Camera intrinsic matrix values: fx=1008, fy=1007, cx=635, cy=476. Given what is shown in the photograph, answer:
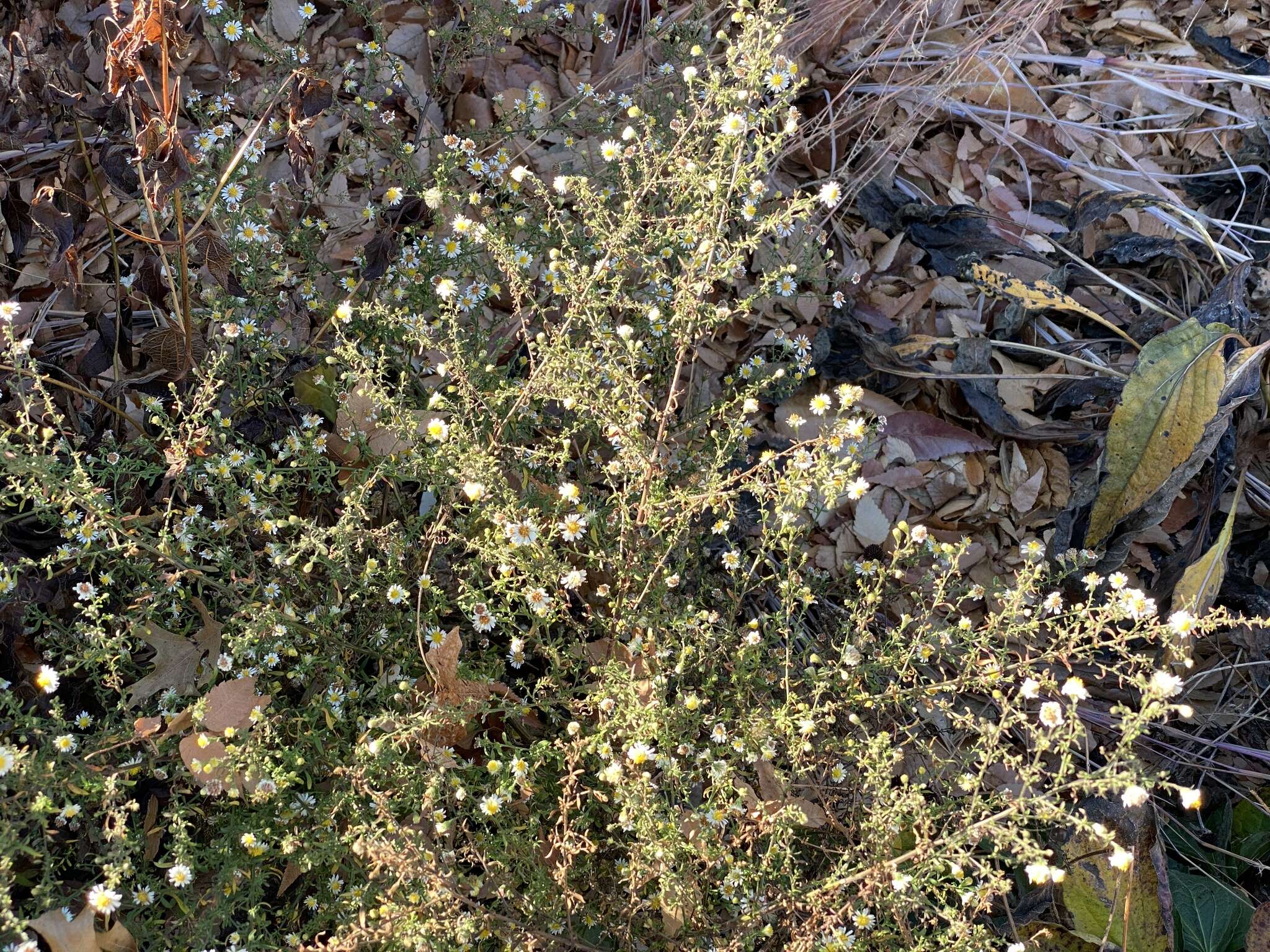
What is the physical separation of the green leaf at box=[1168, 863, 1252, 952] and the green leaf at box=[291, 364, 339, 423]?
2.19 metres

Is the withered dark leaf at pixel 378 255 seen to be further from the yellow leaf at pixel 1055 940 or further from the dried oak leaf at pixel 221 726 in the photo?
the yellow leaf at pixel 1055 940

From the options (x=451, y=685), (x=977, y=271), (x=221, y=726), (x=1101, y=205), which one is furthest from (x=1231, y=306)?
(x=221, y=726)

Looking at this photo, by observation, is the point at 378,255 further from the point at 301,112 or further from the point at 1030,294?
the point at 1030,294

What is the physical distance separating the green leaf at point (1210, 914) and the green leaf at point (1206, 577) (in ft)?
2.03

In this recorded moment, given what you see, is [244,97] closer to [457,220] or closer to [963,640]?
[457,220]

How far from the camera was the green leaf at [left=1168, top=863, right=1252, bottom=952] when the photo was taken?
7.26 ft

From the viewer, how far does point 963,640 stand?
1.84m

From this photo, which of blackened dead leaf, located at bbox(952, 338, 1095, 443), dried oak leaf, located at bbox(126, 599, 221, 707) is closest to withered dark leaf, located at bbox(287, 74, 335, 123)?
dried oak leaf, located at bbox(126, 599, 221, 707)

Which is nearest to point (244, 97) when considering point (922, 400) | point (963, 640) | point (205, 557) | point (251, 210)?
point (251, 210)

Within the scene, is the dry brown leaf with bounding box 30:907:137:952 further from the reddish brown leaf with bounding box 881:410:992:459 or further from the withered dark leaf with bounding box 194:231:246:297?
the reddish brown leaf with bounding box 881:410:992:459

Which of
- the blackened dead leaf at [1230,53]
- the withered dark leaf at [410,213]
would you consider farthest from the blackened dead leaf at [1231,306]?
the withered dark leaf at [410,213]

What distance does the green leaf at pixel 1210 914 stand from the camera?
221cm

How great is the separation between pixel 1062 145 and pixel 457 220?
6.98 feet

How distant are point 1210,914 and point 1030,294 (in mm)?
Answer: 1529
